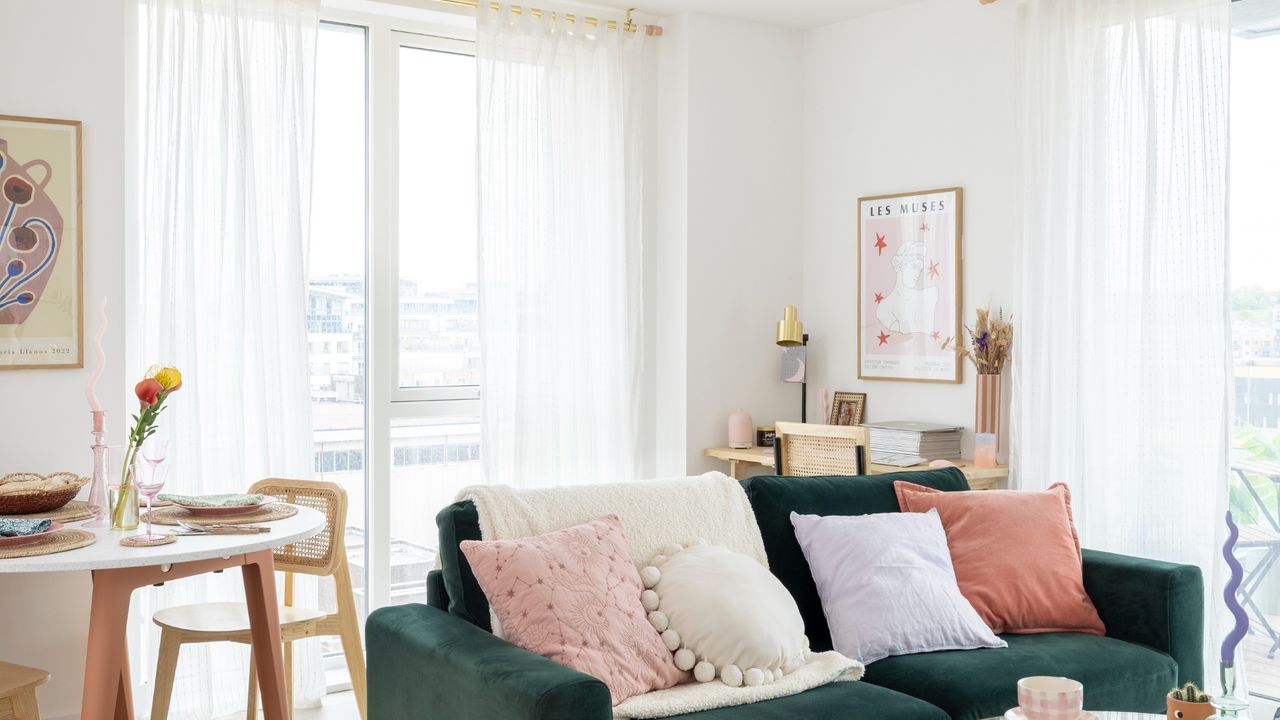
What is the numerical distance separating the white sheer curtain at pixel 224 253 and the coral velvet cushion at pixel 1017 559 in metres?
2.14

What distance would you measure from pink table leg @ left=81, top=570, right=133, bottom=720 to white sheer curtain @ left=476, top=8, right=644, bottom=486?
181 centimetres

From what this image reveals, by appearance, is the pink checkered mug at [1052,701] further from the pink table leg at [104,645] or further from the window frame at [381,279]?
the window frame at [381,279]

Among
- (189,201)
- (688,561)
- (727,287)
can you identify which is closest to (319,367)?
(189,201)

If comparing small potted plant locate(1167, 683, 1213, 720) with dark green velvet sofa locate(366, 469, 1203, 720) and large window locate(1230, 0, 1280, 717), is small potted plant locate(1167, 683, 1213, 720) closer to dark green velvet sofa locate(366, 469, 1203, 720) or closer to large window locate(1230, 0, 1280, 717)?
dark green velvet sofa locate(366, 469, 1203, 720)

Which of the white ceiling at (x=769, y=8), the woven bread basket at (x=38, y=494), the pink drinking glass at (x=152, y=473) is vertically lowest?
the woven bread basket at (x=38, y=494)

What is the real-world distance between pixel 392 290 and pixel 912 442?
2.04 m

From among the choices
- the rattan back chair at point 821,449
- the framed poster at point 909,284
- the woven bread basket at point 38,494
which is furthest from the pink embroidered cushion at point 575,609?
the framed poster at point 909,284

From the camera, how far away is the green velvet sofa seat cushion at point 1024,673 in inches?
102

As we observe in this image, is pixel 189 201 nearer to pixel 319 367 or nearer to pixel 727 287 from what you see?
pixel 319 367

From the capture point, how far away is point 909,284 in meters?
4.60

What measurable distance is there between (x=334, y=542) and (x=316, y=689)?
2.78ft

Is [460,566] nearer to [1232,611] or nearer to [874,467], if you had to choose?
[1232,611]

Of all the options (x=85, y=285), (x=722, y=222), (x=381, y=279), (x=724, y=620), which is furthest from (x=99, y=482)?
(x=722, y=222)

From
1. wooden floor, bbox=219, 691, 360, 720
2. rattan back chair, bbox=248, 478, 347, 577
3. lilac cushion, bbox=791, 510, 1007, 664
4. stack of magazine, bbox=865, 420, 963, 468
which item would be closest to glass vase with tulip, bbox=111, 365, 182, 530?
rattan back chair, bbox=248, 478, 347, 577
